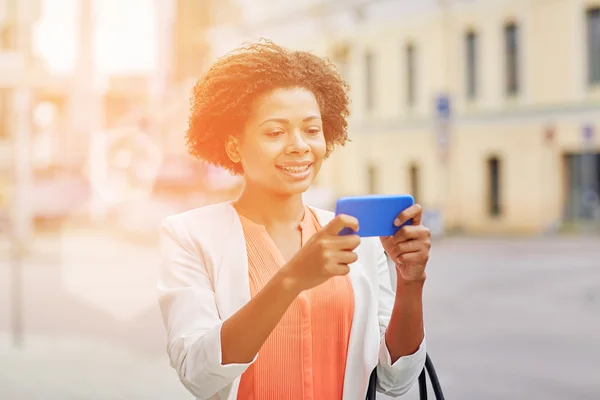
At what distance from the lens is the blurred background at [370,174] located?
765 centimetres

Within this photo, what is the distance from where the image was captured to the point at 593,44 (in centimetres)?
2172

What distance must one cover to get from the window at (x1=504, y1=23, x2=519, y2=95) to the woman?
22.4m

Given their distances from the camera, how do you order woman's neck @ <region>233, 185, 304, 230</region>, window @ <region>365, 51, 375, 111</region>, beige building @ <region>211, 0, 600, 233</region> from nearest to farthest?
1. woman's neck @ <region>233, 185, 304, 230</region>
2. beige building @ <region>211, 0, 600, 233</region>
3. window @ <region>365, 51, 375, 111</region>

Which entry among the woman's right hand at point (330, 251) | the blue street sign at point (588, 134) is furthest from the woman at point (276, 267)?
the blue street sign at point (588, 134)

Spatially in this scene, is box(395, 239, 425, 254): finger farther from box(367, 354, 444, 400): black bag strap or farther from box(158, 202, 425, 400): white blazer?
box(367, 354, 444, 400): black bag strap

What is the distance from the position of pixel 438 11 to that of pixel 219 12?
1105cm

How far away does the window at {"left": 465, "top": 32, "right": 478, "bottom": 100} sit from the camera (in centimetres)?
2458

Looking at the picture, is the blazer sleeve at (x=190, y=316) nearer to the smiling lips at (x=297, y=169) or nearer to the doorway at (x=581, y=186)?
the smiling lips at (x=297, y=169)

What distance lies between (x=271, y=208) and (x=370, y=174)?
25636 mm

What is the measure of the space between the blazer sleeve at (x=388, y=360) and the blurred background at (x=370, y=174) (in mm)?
4184

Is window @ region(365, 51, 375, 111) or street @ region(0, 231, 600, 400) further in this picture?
window @ region(365, 51, 375, 111)

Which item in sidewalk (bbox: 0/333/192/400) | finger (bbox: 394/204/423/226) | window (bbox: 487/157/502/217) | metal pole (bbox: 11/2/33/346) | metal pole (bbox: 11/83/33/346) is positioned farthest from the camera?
window (bbox: 487/157/502/217)

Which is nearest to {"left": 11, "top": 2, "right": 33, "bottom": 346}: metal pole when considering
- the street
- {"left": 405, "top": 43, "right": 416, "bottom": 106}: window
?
the street

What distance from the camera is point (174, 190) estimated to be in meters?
20.2
